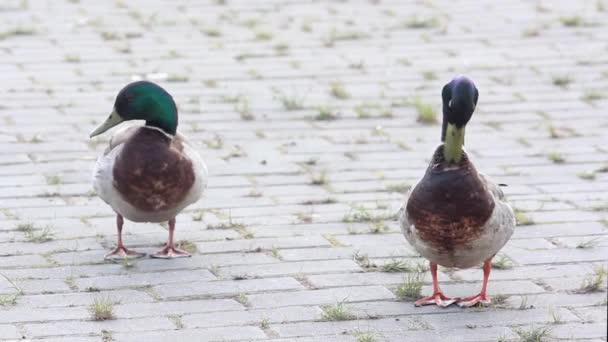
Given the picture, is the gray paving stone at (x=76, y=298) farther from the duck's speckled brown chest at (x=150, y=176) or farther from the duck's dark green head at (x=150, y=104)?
the duck's dark green head at (x=150, y=104)

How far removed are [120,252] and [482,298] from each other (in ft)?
5.44

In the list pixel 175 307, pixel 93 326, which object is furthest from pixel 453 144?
pixel 93 326

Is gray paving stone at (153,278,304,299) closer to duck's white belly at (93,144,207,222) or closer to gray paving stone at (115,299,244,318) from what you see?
gray paving stone at (115,299,244,318)

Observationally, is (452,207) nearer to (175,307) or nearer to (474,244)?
(474,244)

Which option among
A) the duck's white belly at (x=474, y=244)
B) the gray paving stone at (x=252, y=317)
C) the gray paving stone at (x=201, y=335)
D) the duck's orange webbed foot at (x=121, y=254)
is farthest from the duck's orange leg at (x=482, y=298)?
the duck's orange webbed foot at (x=121, y=254)

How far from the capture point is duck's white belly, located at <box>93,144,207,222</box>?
19.9ft

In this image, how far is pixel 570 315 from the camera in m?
5.34

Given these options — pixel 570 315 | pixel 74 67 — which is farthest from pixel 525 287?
pixel 74 67

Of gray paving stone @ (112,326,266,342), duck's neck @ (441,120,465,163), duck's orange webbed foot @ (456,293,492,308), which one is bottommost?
gray paving stone @ (112,326,266,342)

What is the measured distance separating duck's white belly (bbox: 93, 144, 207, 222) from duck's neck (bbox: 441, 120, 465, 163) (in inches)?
51.6

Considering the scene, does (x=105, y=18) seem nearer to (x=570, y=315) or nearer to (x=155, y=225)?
(x=155, y=225)

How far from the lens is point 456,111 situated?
208 inches

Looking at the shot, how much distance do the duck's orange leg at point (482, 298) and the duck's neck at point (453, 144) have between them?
18.5 inches

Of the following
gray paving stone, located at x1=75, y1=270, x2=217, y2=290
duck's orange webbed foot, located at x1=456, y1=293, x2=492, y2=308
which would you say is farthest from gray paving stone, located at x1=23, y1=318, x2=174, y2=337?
duck's orange webbed foot, located at x1=456, y1=293, x2=492, y2=308
